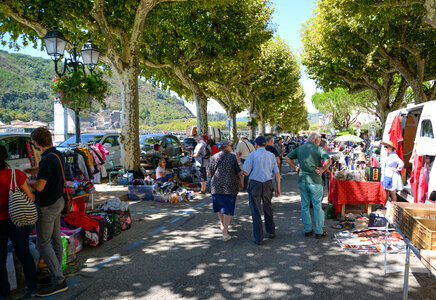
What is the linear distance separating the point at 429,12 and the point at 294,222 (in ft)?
15.4

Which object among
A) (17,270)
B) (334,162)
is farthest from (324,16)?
(17,270)

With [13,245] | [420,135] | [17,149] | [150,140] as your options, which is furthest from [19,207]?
[150,140]

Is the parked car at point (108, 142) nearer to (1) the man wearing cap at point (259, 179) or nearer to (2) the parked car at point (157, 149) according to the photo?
(2) the parked car at point (157, 149)

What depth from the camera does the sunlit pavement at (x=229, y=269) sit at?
397 cm

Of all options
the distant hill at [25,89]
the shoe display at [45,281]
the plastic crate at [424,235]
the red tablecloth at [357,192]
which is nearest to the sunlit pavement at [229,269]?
the shoe display at [45,281]

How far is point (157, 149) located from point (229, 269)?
13.5 m

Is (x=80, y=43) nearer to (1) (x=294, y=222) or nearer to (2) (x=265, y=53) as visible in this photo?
(1) (x=294, y=222)

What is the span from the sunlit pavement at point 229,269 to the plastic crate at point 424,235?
38.7 inches

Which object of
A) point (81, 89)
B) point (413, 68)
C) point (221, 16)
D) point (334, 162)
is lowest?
point (334, 162)

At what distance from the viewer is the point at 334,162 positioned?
36.5 ft

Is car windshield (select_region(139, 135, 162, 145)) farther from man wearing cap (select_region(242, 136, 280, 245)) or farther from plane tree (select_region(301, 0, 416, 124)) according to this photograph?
man wearing cap (select_region(242, 136, 280, 245))

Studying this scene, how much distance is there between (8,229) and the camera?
3693mm

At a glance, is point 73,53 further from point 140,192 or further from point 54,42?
point 140,192

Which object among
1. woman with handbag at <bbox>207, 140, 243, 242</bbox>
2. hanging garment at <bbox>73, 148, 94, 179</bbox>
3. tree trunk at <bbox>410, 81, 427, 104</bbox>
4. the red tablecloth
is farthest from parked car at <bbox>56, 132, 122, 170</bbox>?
tree trunk at <bbox>410, 81, 427, 104</bbox>
